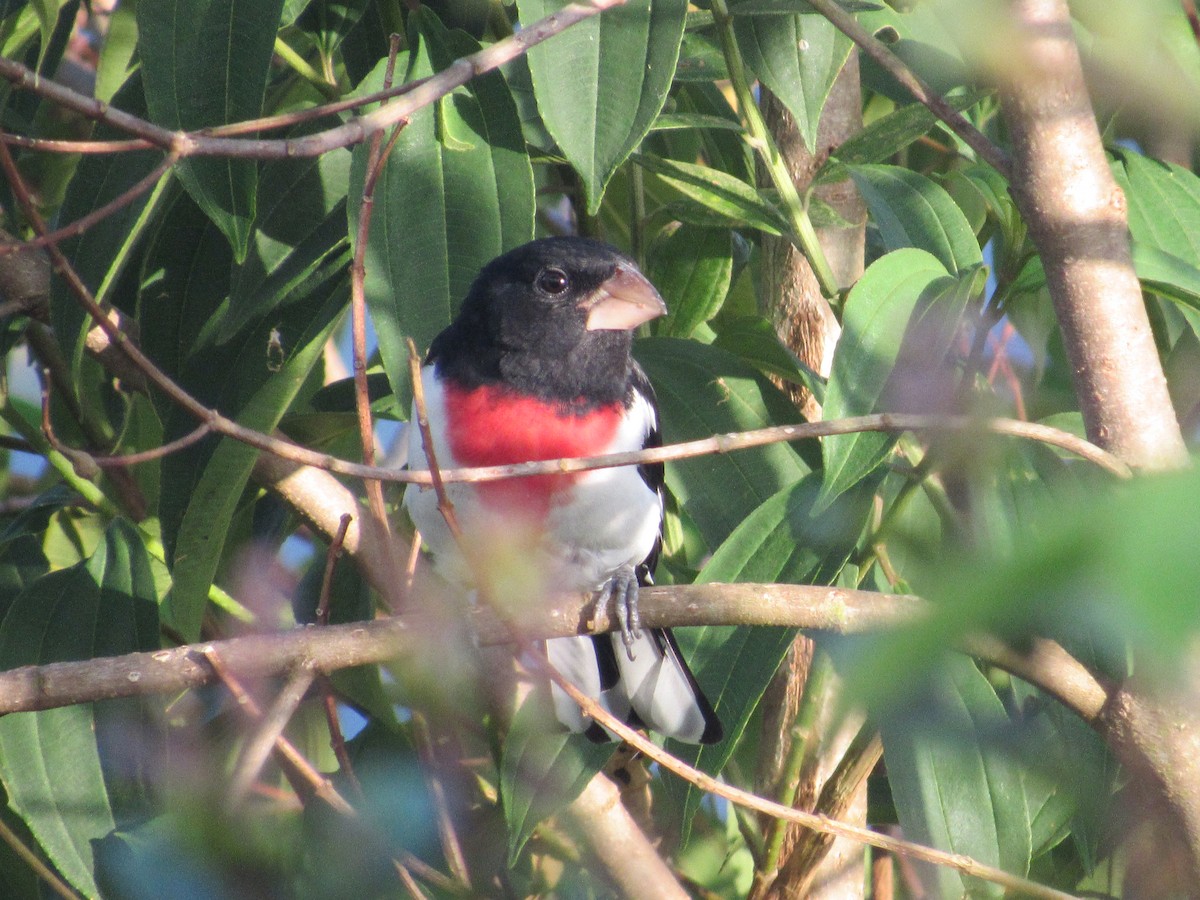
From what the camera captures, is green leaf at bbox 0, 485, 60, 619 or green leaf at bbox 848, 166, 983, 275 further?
green leaf at bbox 0, 485, 60, 619

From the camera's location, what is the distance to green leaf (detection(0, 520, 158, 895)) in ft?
5.86

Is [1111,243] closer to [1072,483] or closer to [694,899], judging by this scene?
[1072,483]

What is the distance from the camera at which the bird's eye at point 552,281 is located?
217 cm

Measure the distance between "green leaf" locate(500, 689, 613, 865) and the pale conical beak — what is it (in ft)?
2.03

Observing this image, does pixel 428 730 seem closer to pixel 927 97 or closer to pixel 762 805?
pixel 762 805

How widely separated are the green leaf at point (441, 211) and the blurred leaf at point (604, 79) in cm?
23

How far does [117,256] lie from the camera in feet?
5.69

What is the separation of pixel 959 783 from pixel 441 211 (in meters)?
1.02

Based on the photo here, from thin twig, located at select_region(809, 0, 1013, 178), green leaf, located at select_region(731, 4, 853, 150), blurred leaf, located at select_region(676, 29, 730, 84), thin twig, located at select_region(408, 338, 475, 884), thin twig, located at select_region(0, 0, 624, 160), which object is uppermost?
thin twig, located at select_region(0, 0, 624, 160)

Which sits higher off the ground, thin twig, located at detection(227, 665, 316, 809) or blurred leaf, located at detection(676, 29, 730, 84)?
blurred leaf, located at detection(676, 29, 730, 84)

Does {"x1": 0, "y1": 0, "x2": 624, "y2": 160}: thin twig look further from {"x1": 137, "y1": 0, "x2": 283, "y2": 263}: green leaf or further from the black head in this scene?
the black head

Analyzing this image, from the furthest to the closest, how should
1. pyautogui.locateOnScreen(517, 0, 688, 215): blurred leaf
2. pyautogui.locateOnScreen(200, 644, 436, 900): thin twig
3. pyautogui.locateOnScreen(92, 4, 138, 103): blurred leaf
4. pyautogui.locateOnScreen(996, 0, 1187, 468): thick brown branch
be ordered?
pyautogui.locateOnScreen(92, 4, 138, 103): blurred leaf
pyautogui.locateOnScreen(517, 0, 688, 215): blurred leaf
pyautogui.locateOnScreen(996, 0, 1187, 468): thick brown branch
pyautogui.locateOnScreen(200, 644, 436, 900): thin twig

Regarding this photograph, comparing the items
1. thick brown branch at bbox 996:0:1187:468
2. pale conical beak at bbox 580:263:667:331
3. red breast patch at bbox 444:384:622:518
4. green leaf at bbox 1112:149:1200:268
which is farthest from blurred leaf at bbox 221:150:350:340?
green leaf at bbox 1112:149:1200:268

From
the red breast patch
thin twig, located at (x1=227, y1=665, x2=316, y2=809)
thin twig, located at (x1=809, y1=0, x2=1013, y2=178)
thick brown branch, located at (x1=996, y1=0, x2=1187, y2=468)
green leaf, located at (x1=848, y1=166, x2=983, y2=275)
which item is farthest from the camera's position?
the red breast patch
